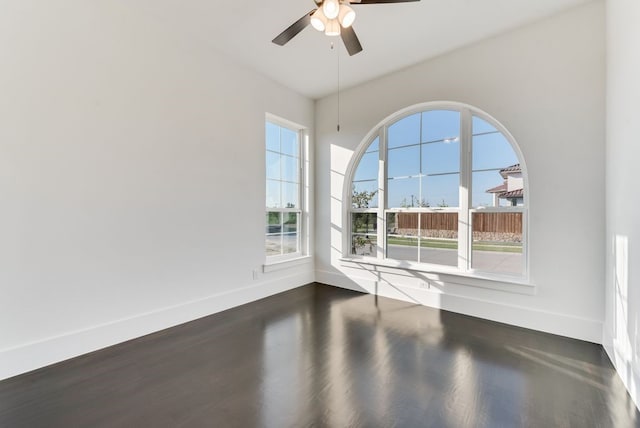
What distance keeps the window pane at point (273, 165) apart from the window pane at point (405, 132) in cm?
166

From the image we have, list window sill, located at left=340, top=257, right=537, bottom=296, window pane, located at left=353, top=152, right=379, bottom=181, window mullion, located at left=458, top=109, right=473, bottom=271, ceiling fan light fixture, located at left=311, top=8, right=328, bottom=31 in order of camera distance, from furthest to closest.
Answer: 1. window pane, located at left=353, top=152, right=379, bottom=181
2. window mullion, located at left=458, top=109, right=473, bottom=271
3. window sill, located at left=340, top=257, right=537, bottom=296
4. ceiling fan light fixture, located at left=311, top=8, right=328, bottom=31

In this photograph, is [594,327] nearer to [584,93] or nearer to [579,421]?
[579,421]

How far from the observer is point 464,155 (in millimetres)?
3354

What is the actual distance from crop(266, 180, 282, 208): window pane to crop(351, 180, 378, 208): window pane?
1162 mm

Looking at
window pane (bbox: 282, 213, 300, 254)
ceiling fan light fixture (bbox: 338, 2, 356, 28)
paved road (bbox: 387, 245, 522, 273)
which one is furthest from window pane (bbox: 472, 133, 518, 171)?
window pane (bbox: 282, 213, 300, 254)

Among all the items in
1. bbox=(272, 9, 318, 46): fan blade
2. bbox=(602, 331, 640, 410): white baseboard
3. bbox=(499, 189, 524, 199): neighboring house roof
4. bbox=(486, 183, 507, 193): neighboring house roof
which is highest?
bbox=(272, 9, 318, 46): fan blade

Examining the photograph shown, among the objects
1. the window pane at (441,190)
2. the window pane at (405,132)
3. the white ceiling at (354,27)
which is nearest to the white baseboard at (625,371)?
the window pane at (441,190)

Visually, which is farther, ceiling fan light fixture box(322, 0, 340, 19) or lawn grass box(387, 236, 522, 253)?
lawn grass box(387, 236, 522, 253)

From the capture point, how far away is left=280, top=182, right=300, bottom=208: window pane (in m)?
4.37

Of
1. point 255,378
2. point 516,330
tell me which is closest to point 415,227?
point 516,330

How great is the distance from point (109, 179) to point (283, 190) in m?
2.26

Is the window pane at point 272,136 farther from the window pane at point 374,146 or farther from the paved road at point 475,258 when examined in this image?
the paved road at point 475,258

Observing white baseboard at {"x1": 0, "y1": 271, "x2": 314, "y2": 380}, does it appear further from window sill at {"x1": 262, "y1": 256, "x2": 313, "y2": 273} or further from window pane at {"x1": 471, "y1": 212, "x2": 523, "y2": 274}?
window pane at {"x1": 471, "y1": 212, "x2": 523, "y2": 274}

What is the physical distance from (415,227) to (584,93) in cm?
211
